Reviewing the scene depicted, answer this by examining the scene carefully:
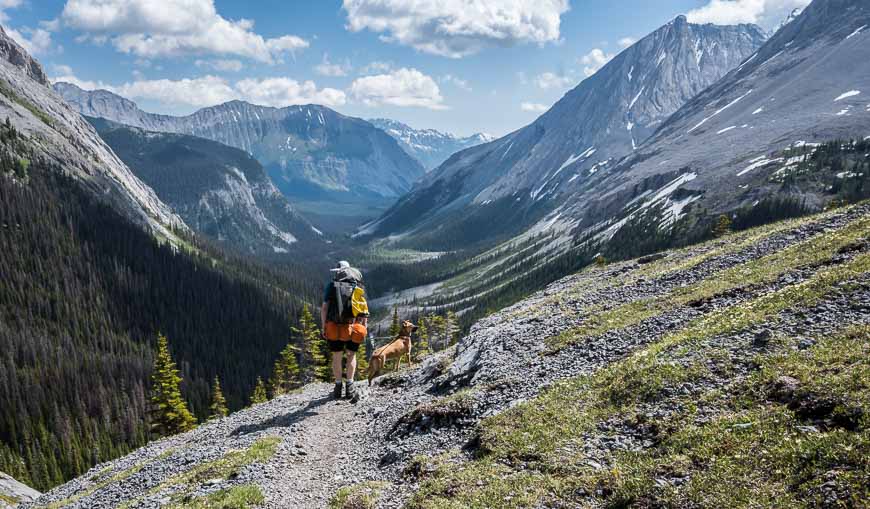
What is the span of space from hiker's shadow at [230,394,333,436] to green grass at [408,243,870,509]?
10170 millimetres

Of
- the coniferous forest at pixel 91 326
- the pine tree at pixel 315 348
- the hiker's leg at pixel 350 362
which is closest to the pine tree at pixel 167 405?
the pine tree at pixel 315 348

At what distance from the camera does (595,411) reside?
44.0ft

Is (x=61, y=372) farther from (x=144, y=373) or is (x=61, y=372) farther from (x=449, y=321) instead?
(x=449, y=321)

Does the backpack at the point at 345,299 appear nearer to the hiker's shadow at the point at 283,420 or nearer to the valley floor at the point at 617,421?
the valley floor at the point at 617,421

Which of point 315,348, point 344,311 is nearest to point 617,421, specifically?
point 344,311

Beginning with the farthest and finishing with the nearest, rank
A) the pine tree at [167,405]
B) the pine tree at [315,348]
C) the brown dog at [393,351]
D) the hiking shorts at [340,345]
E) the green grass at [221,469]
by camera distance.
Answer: the pine tree at [315,348]
the pine tree at [167,405]
the brown dog at [393,351]
the hiking shorts at [340,345]
the green grass at [221,469]

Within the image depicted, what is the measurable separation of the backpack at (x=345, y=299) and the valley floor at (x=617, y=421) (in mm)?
4807

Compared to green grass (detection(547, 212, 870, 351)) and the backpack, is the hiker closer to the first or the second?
the backpack

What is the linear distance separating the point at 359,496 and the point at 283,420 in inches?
405

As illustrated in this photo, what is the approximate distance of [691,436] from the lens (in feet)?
34.7

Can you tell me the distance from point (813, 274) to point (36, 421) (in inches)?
5284

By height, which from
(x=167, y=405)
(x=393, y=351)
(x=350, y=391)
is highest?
(x=350, y=391)

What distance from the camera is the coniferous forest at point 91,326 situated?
9250cm

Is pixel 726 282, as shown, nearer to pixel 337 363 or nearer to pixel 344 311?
pixel 344 311
